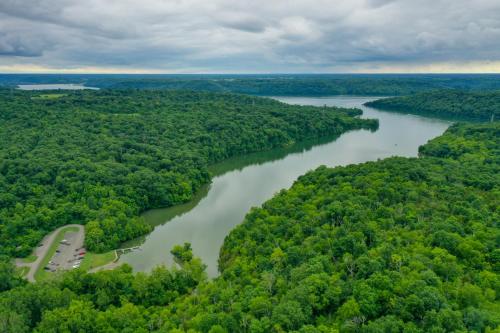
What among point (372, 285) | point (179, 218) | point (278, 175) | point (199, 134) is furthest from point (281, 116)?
point (372, 285)

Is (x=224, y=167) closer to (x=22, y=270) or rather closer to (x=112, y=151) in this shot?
(x=112, y=151)

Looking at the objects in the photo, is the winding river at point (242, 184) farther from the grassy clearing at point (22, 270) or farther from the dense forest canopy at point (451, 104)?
the dense forest canopy at point (451, 104)

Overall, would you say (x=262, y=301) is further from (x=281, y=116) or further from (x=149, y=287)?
(x=281, y=116)

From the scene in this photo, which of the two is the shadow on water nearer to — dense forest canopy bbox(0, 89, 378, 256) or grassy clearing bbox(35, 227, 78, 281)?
dense forest canopy bbox(0, 89, 378, 256)

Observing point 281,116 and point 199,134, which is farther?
point 281,116

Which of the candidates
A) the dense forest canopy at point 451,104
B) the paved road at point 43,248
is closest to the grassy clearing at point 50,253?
the paved road at point 43,248

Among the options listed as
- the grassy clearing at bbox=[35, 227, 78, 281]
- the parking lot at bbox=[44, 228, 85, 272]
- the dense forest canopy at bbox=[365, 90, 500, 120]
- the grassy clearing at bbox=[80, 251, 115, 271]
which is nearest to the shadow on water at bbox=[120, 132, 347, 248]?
the grassy clearing at bbox=[80, 251, 115, 271]

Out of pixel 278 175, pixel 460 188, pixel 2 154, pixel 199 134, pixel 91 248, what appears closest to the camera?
pixel 91 248
